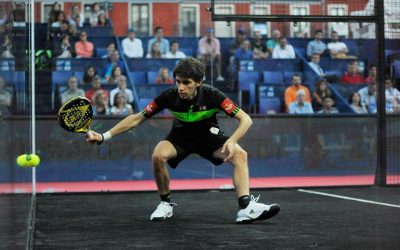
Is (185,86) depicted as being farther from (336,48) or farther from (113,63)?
(336,48)

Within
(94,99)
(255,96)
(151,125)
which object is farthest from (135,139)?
(255,96)

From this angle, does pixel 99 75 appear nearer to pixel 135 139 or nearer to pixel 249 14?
pixel 135 139

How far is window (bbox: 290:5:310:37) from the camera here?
10.1 m

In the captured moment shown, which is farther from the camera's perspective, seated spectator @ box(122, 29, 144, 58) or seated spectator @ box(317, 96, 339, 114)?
A: seated spectator @ box(122, 29, 144, 58)

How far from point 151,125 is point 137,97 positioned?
0.92m

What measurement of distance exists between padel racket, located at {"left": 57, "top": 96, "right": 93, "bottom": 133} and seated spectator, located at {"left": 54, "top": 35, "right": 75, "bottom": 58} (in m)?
5.43

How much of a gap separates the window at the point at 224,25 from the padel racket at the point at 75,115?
4.39 metres

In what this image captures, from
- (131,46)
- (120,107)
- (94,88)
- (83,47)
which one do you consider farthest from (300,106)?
(83,47)

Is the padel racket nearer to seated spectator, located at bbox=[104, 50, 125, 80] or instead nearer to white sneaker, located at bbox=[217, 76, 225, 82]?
white sneaker, located at bbox=[217, 76, 225, 82]

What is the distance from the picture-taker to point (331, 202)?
7.87 metres

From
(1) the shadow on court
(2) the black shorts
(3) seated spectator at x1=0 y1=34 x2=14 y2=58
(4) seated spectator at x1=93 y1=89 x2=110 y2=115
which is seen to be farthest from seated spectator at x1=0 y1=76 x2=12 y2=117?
(4) seated spectator at x1=93 y1=89 x2=110 y2=115

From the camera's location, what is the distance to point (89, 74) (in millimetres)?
10922

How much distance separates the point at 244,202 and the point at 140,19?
5523 mm

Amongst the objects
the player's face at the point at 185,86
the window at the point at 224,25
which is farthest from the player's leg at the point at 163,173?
the window at the point at 224,25
